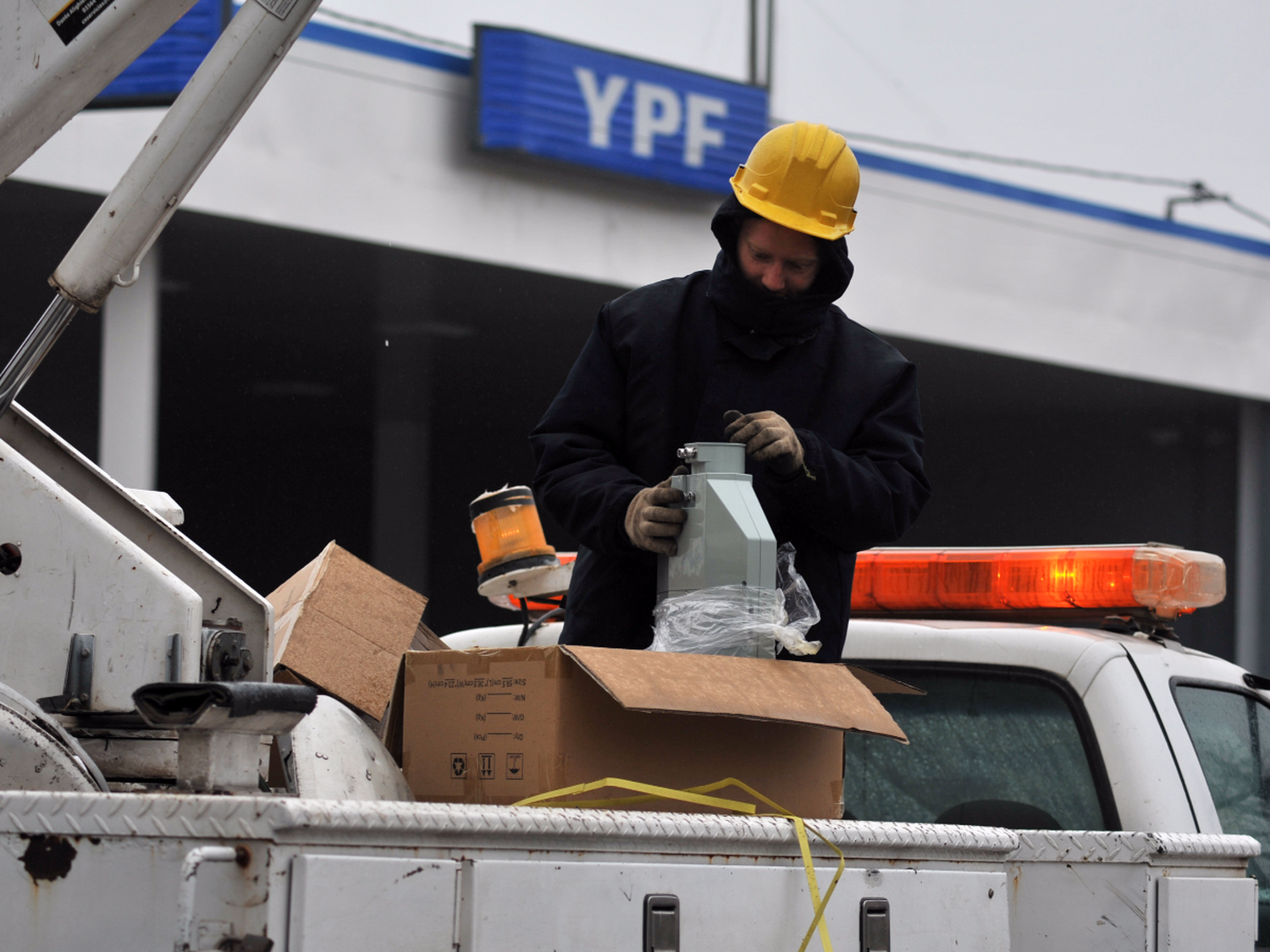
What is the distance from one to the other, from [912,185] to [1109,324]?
115 inches

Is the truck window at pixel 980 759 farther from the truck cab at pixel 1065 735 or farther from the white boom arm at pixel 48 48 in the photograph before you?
the white boom arm at pixel 48 48

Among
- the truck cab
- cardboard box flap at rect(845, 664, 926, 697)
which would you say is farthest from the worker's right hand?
the truck cab

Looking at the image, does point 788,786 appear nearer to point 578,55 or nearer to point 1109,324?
point 578,55

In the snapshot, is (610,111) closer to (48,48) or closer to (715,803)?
(48,48)

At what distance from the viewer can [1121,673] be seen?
3.14 m

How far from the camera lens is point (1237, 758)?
3.29m

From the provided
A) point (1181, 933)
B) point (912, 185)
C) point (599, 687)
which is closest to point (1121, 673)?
point (1181, 933)

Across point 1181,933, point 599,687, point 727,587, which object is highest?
point 727,587

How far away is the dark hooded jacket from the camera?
271cm

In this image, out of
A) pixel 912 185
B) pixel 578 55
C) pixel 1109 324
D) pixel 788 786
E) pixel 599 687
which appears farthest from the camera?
pixel 1109 324

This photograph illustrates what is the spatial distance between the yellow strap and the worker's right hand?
402mm

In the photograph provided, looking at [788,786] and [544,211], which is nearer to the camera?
[788,786]

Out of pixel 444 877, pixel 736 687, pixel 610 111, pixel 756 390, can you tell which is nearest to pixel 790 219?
pixel 756 390

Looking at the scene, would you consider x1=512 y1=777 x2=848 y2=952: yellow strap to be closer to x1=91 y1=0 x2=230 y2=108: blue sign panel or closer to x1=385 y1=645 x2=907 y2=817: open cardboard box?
x1=385 y1=645 x2=907 y2=817: open cardboard box
